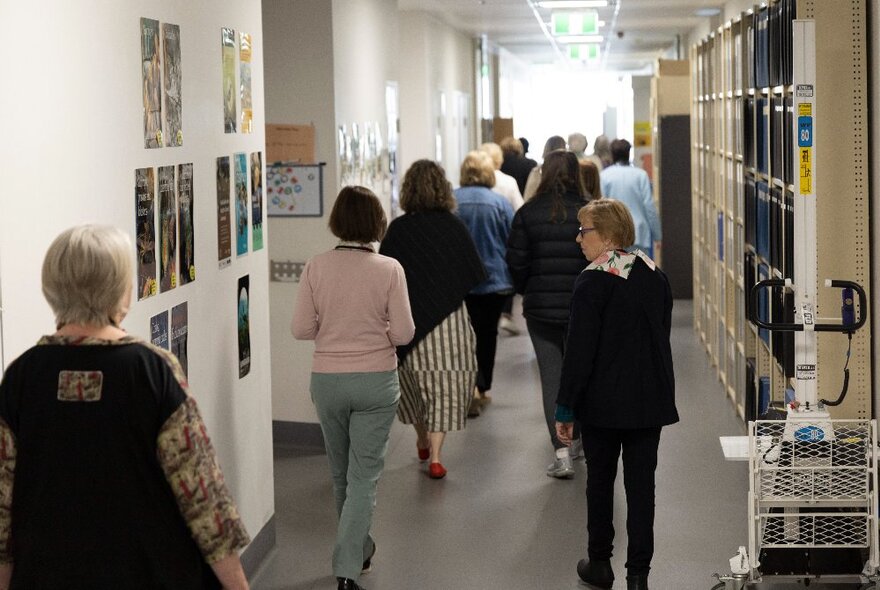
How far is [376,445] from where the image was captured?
4289 millimetres

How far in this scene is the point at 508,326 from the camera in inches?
421

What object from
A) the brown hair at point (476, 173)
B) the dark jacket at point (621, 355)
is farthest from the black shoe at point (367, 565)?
the brown hair at point (476, 173)

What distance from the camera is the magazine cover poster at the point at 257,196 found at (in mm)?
4668

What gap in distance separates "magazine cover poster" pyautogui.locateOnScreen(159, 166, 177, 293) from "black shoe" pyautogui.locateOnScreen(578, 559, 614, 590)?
1823 millimetres

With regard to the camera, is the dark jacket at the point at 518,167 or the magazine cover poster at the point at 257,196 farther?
the dark jacket at the point at 518,167

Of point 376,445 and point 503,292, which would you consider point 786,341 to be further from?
point 503,292

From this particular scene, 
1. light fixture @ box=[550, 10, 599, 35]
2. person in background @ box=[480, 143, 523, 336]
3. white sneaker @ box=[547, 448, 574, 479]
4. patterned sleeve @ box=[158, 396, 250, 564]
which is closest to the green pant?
white sneaker @ box=[547, 448, 574, 479]

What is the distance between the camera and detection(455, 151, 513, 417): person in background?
24.0ft

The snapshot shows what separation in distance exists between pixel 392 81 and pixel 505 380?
7.46 feet

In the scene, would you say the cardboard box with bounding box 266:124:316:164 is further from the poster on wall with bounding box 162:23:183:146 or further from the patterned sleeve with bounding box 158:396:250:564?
the patterned sleeve with bounding box 158:396:250:564

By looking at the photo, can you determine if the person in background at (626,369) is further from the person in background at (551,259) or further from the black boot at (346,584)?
the person in background at (551,259)

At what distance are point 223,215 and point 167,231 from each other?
0.67m

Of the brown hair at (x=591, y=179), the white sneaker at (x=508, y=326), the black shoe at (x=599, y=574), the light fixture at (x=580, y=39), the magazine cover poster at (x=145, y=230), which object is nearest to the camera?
the magazine cover poster at (x=145, y=230)

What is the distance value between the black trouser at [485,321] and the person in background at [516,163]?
12.0 ft
